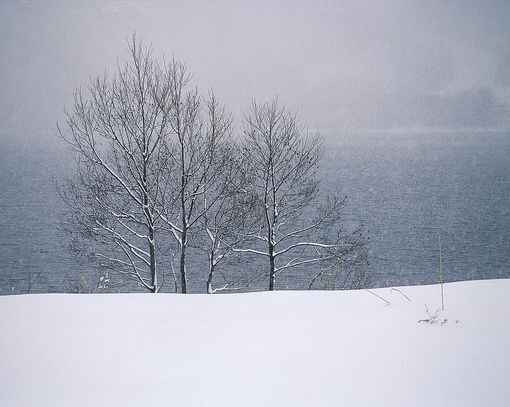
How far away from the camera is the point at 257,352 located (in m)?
2.82

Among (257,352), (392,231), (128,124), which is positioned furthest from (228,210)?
(392,231)

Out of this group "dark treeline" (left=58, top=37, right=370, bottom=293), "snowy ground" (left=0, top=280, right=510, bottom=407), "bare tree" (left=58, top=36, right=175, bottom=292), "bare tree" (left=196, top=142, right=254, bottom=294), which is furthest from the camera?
"bare tree" (left=196, top=142, right=254, bottom=294)

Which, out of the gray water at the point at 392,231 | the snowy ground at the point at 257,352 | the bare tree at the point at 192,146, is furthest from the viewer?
the gray water at the point at 392,231

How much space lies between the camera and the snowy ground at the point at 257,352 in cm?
232

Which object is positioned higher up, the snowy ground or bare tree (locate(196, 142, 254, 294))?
bare tree (locate(196, 142, 254, 294))

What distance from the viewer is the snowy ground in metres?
2.32

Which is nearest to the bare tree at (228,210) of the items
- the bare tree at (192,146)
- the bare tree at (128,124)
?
the bare tree at (192,146)

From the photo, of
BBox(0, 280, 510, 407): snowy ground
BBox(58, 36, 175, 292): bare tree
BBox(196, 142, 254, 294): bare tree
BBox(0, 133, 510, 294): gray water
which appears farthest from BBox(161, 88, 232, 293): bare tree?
BBox(0, 280, 510, 407): snowy ground

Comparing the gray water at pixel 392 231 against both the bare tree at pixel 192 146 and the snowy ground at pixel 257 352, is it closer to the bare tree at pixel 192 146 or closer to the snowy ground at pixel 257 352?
the bare tree at pixel 192 146

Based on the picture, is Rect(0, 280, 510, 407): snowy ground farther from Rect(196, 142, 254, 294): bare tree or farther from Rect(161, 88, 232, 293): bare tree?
Rect(196, 142, 254, 294): bare tree

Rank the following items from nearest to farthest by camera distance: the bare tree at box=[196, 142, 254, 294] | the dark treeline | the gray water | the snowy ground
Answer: the snowy ground
the dark treeline
the bare tree at box=[196, 142, 254, 294]
the gray water

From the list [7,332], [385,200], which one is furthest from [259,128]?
[385,200]

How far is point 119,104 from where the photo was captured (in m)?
12.8

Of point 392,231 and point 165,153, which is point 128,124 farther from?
point 392,231
